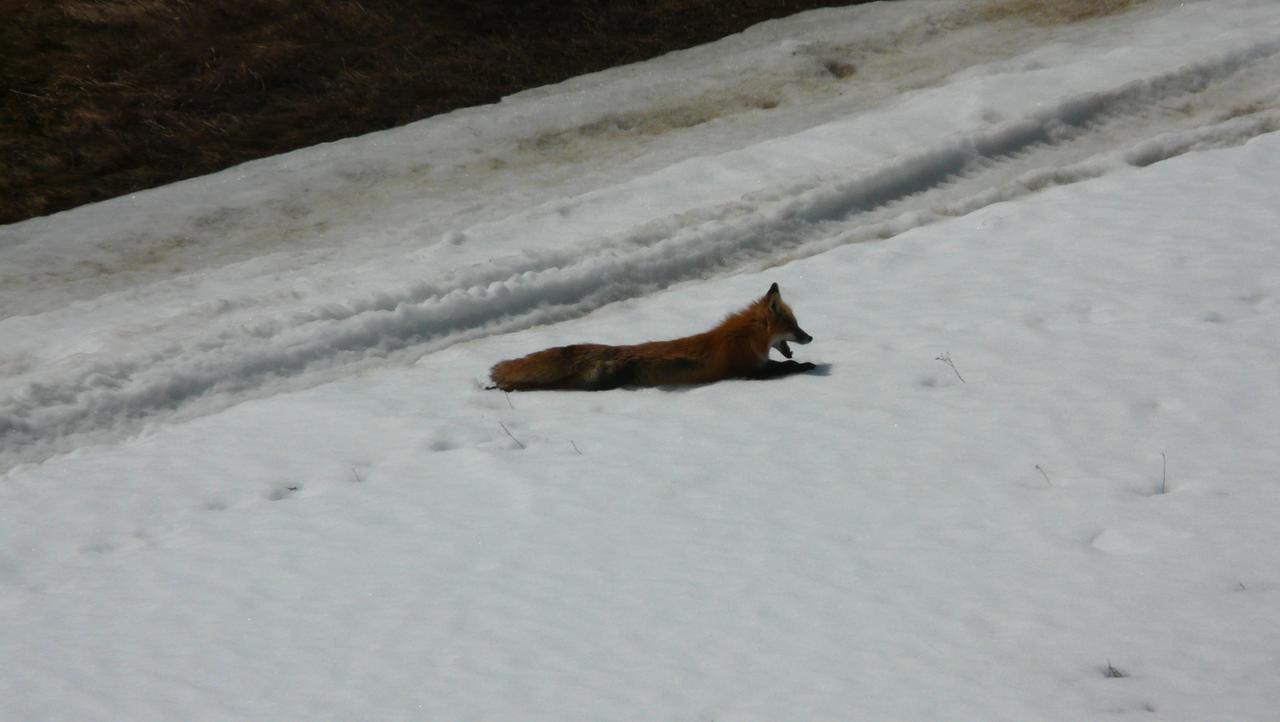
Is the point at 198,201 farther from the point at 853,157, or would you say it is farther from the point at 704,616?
the point at 704,616

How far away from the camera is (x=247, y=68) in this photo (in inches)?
664

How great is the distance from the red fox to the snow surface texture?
0.23 m

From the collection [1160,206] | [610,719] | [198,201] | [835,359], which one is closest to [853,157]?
[1160,206]

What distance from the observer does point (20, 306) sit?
11758 mm

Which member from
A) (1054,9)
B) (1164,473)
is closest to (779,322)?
(1164,473)

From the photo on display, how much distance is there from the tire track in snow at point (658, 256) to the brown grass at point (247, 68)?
5802 millimetres

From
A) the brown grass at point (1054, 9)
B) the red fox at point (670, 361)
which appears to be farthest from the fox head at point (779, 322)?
the brown grass at point (1054, 9)

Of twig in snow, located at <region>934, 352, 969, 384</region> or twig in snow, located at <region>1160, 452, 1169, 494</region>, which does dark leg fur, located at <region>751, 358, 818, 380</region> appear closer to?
twig in snow, located at <region>934, 352, 969, 384</region>

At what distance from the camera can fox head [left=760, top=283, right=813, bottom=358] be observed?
30.1 ft

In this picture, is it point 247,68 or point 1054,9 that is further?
point 1054,9

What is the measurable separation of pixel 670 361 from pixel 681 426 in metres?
0.95

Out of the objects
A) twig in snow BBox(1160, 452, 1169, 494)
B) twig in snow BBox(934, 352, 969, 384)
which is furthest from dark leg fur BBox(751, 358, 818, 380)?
twig in snow BBox(1160, 452, 1169, 494)

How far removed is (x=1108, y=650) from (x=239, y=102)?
47.8ft

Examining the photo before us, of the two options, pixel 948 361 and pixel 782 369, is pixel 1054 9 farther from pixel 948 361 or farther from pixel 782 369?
pixel 782 369
